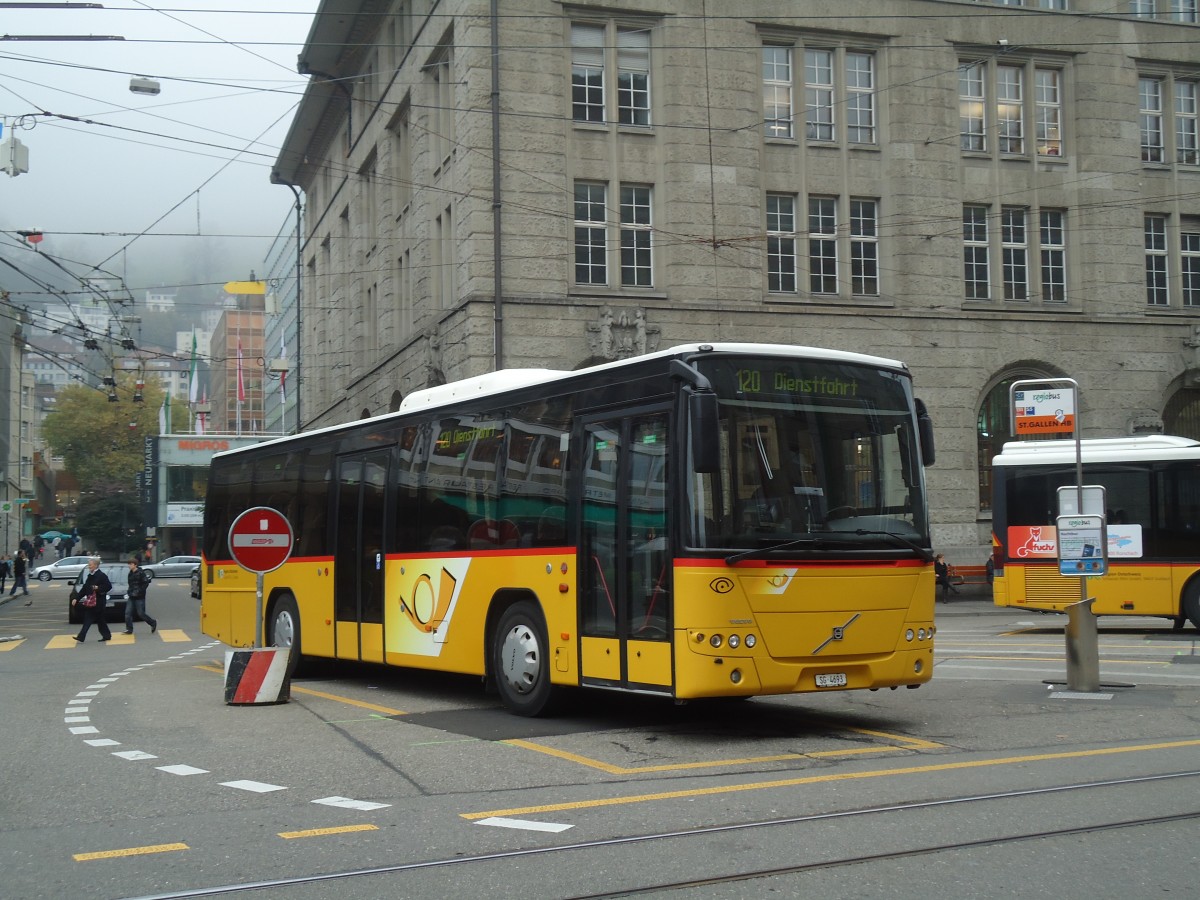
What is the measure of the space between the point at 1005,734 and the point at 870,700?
9.30ft

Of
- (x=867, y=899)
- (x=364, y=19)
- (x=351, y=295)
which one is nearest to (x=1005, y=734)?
(x=867, y=899)

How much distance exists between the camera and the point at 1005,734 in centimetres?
1110

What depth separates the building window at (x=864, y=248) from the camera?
1405 inches

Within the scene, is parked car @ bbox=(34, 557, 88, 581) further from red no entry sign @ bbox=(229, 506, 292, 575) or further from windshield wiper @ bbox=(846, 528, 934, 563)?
windshield wiper @ bbox=(846, 528, 934, 563)

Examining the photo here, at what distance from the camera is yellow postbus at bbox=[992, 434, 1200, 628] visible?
22.0 m

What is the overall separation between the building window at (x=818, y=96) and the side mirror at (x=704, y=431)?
87.6 feet

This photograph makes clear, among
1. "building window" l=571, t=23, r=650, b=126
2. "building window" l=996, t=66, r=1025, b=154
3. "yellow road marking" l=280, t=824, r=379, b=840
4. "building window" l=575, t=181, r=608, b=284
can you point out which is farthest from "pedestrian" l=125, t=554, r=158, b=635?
"yellow road marking" l=280, t=824, r=379, b=840

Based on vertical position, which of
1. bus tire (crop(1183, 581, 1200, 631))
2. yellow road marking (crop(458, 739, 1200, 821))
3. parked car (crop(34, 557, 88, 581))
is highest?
bus tire (crop(1183, 581, 1200, 631))

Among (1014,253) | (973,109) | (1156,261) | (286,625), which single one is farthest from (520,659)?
(1156,261)

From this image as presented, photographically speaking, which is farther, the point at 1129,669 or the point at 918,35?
the point at 918,35

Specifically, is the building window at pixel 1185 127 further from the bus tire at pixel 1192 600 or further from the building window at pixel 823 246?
the bus tire at pixel 1192 600

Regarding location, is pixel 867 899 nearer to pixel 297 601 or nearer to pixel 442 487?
pixel 442 487

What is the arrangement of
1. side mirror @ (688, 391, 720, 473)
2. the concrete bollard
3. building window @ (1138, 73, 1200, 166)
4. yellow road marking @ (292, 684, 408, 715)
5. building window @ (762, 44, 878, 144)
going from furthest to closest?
1. building window @ (1138, 73, 1200, 166)
2. building window @ (762, 44, 878, 144)
3. the concrete bollard
4. yellow road marking @ (292, 684, 408, 715)
5. side mirror @ (688, 391, 720, 473)

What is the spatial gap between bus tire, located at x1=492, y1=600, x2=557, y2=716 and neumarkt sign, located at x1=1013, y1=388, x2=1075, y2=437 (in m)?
5.94
